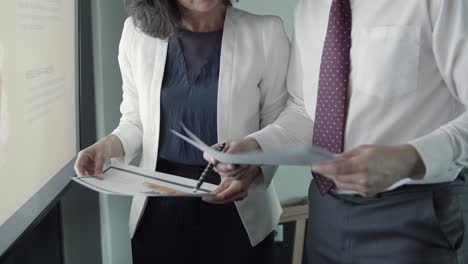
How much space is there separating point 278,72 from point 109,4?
32.8 inches

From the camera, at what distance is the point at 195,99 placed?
1394mm

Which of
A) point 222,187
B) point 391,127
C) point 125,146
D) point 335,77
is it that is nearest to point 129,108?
point 125,146

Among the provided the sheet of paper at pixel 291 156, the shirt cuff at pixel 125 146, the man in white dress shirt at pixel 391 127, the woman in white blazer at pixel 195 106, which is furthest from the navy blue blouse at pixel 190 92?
the sheet of paper at pixel 291 156

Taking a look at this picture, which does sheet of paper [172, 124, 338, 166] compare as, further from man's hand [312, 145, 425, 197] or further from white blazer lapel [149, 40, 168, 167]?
white blazer lapel [149, 40, 168, 167]

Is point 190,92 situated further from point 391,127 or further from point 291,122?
point 391,127

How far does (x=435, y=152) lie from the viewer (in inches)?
36.5

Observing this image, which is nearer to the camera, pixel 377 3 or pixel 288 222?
pixel 377 3

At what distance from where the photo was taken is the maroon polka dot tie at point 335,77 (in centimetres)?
112

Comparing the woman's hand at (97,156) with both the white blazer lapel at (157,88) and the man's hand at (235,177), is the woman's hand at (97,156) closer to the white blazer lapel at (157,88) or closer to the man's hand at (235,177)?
the white blazer lapel at (157,88)

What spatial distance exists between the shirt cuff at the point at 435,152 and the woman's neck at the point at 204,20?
0.74 meters

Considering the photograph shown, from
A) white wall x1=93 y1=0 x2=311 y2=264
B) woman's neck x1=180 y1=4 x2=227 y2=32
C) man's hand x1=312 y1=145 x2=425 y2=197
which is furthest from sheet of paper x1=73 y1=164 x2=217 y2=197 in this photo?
white wall x1=93 y1=0 x2=311 y2=264

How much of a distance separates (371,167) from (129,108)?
89 centimetres

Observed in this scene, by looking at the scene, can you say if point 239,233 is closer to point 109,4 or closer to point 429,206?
point 429,206

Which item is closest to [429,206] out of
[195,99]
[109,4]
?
[195,99]
